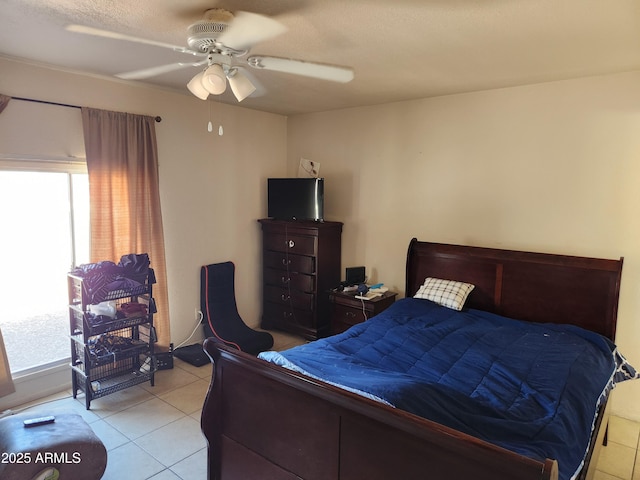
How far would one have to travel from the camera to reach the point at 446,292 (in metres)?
3.49

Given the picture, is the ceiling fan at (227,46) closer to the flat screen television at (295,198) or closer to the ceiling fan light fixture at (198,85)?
the ceiling fan light fixture at (198,85)

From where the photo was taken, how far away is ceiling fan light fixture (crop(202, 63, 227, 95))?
197 centimetres

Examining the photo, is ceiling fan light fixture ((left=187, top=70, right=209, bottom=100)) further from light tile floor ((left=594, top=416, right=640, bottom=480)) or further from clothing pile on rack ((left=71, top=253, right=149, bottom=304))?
light tile floor ((left=594, top=416, right=640, bottom=480))

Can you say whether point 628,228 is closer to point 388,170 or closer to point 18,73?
point 388,170

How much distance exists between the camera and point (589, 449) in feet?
6.31

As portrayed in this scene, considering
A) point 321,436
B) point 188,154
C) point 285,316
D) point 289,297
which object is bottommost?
point 285,316

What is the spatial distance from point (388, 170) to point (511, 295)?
1.63 metres

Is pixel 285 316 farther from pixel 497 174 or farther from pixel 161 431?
pixel 497 174

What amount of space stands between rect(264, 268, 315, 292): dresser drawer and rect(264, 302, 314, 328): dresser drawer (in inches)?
9.2

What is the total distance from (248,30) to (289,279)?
283cm

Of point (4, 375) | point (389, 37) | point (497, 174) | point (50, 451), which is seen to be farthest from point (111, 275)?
point (497, 174)

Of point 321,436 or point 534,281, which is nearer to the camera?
point 321,436

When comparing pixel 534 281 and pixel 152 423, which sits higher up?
pixel 534 281

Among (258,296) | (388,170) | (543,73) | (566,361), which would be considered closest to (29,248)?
(258,296)
